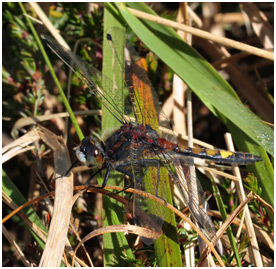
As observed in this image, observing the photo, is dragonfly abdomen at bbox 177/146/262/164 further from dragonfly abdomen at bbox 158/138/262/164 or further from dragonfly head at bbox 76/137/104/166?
dragonfly head at bbox 76/137/104/166

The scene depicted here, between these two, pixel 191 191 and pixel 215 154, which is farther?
pixel 215 154

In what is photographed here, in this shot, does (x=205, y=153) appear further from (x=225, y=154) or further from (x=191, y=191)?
(x=191, y=191)

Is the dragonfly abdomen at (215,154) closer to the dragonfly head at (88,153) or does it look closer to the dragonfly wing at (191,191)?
the dragonfly wing at (191,191)

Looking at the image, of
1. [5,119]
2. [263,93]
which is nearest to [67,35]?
[5,119]

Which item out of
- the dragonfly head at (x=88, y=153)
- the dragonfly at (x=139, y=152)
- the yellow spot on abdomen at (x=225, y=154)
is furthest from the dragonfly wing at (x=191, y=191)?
the dragonfly head at (x=88, y=153)

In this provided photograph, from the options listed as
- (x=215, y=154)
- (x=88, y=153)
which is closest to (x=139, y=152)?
(x=88, y=153)

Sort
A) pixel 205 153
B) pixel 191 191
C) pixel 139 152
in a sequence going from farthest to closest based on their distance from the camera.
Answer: pixel 205 153
pixel 139 152
pixel 191 191

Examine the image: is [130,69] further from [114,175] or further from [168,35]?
[114,175]

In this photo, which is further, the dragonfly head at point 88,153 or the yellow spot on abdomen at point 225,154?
the yellow spot on abdomen at point 225,154
